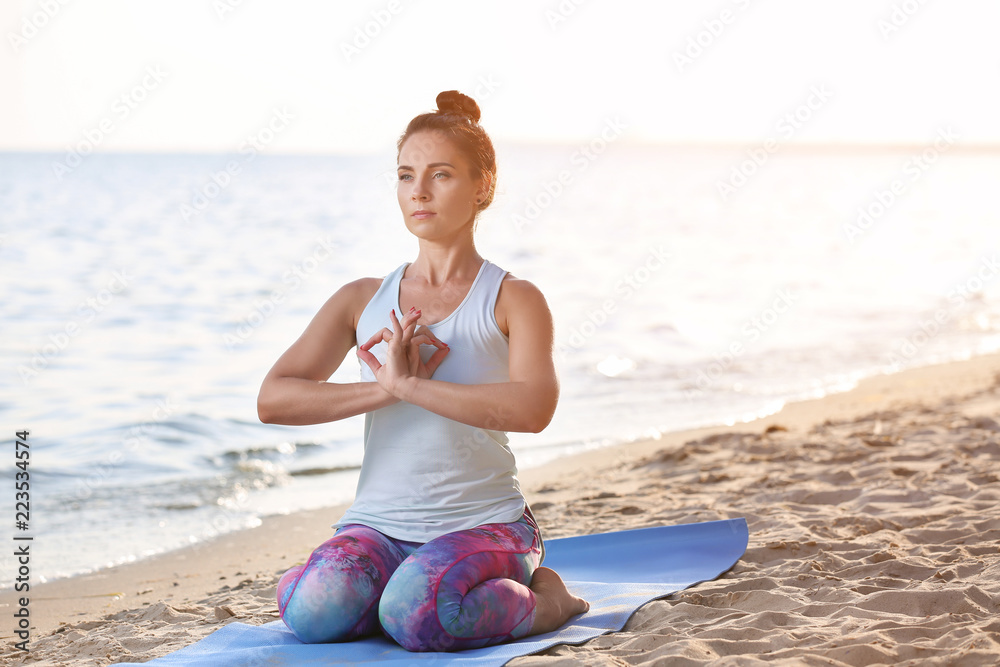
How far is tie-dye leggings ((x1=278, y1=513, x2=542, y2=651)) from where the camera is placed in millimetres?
2594

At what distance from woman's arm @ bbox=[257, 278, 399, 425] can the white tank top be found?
0.44 ft

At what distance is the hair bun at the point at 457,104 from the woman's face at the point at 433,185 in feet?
0.44

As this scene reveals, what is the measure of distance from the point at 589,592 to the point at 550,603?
1.68ft

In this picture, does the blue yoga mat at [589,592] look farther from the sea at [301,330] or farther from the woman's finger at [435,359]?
the sea at [301,330]

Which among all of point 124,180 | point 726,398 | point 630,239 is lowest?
point 726,398

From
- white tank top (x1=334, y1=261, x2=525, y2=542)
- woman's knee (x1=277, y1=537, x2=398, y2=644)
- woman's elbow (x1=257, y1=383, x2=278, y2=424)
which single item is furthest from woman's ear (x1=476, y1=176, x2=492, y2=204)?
woman's knee (x1=277, y1=537, x2=398, y2=644)

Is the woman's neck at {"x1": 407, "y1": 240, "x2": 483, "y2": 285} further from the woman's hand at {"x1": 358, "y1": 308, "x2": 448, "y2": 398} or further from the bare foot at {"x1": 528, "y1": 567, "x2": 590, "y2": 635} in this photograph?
the bare foot at {"x1": 528, "y1": 567, "x2": 590, "y2": 635}

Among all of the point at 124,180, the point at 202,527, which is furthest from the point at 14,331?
the point at 124,180

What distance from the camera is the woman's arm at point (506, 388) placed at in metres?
2.61

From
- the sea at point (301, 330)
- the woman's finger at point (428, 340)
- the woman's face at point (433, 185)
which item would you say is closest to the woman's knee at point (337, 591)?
the woman's finger at point (428, 340)

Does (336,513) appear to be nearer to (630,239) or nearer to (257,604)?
(257,604)

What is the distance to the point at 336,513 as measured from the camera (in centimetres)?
522

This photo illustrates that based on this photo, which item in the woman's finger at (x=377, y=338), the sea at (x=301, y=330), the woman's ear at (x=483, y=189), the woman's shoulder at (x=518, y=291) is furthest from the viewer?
the sea at (x=301, y=330)

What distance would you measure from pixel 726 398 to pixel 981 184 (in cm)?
5576
